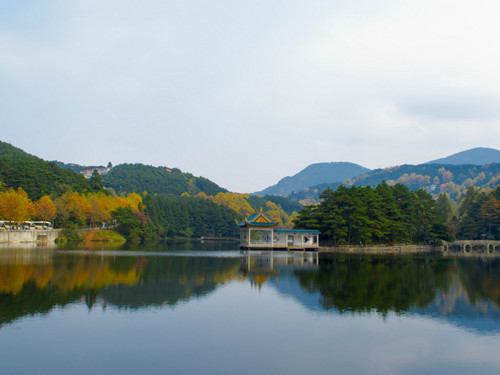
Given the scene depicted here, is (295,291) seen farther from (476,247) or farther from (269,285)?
(476,247)

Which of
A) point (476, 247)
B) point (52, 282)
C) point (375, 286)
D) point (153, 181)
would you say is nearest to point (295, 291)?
point (375, 286)

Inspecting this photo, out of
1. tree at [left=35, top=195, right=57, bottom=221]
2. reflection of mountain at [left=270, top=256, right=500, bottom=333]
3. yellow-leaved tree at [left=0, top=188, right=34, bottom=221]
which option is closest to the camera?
reflection of mountain at [left=270, top=256, right=500, bottom=333]

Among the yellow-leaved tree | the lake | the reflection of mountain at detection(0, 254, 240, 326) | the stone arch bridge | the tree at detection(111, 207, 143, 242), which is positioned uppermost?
the yellow-leaved tree

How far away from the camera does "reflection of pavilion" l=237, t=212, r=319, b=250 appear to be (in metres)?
52.3

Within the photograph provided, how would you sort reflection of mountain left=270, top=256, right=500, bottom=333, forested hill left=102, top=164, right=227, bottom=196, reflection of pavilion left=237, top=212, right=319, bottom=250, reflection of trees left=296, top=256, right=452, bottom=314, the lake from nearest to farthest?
the lake < reflection of mountain left=270, top=256, right=500, bottom=333 < reflection of trees left=296, top=256, right=452, bottom=314 < reflection of pavilion left=237, top=212, right=319, bottom=250 < forested hill left=102, top=164, right=227, bottom=196

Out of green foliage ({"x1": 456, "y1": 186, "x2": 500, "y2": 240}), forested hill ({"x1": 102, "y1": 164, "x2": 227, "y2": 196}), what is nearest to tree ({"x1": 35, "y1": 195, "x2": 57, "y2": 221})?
green foliage ({"x1": 456, "y1": 186, "x2": 500, "y2": 240})

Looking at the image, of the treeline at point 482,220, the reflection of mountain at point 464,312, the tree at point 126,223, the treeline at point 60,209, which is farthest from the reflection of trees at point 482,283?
the tree at point 126,223

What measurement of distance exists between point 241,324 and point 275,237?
40348 mm

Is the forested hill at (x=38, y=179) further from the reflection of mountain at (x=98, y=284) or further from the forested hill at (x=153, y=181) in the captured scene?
the forested hill at (x=153, y=181)

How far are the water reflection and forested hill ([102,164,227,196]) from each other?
114306mm

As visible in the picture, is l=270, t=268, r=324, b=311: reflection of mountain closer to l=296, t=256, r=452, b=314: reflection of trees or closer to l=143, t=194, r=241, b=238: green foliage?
l=296, t=256, r=452, b=314: reflection of trees

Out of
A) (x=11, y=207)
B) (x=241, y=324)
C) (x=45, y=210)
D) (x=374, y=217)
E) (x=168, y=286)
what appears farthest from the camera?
(x=45, y=210)

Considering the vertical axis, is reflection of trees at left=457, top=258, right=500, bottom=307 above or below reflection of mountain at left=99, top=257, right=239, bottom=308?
below

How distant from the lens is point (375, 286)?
23328mm
